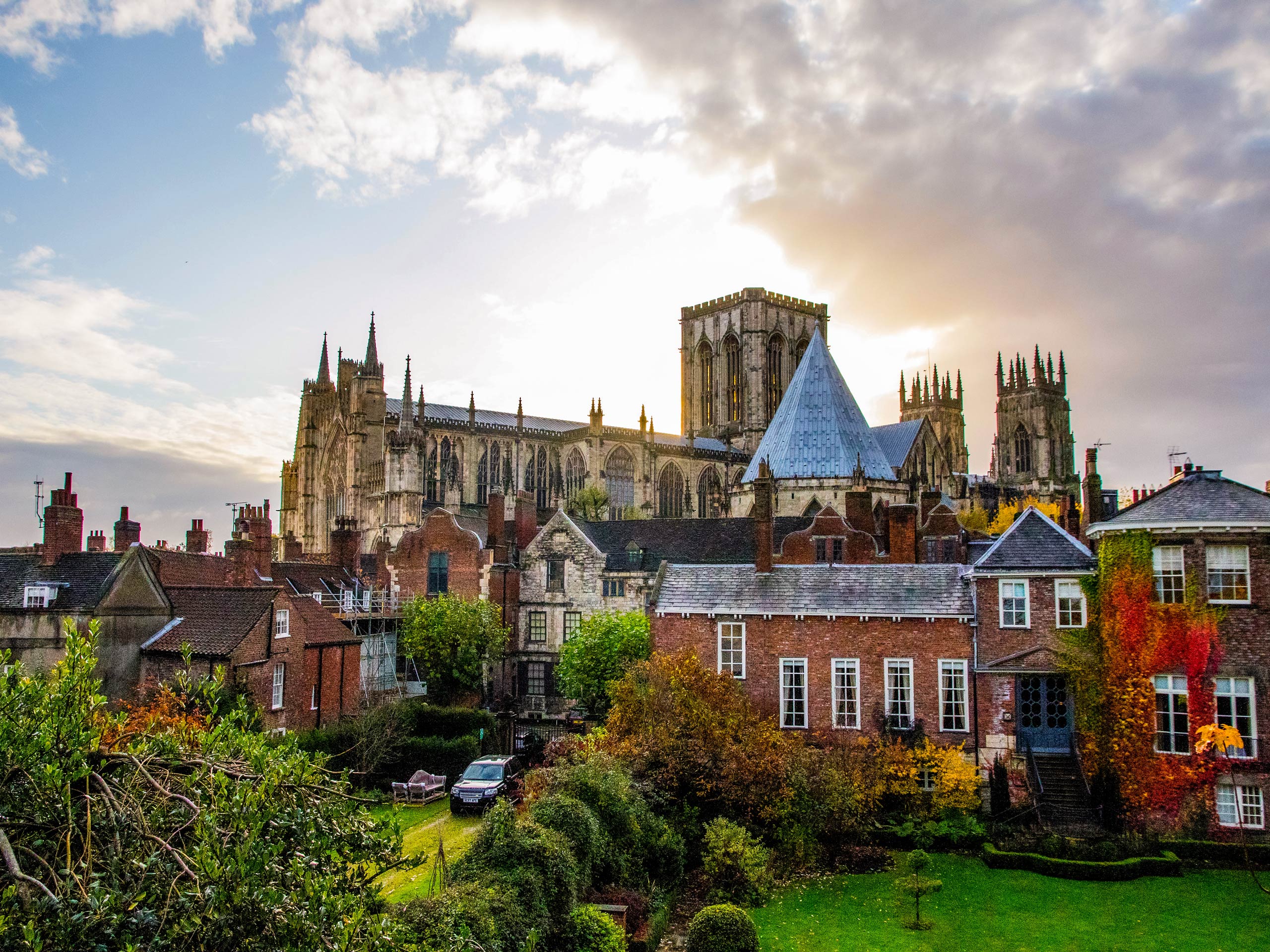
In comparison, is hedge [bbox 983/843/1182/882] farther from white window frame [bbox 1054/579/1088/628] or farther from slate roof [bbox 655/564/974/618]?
slate roof [bbox 655/564/974/618]

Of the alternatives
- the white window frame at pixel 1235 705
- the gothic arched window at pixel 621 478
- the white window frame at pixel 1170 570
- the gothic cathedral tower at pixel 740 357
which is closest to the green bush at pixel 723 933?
the white window frame at pixel 1235 705

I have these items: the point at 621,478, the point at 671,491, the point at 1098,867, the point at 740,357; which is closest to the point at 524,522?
the point at 1098,867

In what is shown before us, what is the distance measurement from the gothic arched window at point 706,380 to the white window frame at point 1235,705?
297 ft

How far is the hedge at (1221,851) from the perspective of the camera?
2562cm

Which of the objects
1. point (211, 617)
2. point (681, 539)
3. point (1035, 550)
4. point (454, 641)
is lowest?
point (454, 641)

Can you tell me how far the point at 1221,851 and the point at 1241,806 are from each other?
5.67 feet

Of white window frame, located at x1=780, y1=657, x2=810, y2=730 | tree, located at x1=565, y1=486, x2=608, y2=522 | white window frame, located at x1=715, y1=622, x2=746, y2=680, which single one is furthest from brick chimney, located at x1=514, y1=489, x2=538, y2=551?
tree, located at x1=565, y1=486, x2=608, y2=522

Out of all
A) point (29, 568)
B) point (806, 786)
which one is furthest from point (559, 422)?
point (806, 786)

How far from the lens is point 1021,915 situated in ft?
73.2

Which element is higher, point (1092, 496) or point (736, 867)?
point (1092, 496)

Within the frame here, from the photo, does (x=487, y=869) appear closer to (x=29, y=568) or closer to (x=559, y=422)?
(x=29, y=568)

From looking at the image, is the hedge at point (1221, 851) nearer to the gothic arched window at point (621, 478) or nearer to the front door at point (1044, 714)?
the front door at point (1044, 714)

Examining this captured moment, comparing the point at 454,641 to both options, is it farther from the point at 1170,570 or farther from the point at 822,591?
the point at 1170,570

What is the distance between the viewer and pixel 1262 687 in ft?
89.5
